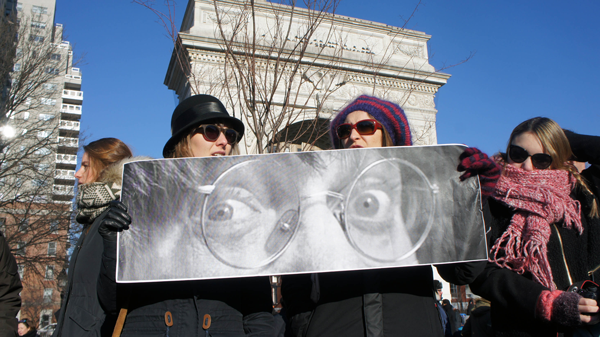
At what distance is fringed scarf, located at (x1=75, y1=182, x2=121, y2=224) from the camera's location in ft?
8.94

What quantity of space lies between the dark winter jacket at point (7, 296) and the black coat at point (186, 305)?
1349 millimetres

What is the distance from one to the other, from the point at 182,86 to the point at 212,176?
13638 millimetres

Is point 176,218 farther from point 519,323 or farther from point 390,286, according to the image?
point 519,323

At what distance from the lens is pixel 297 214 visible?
1.94 metres

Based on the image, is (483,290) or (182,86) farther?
(182,86)

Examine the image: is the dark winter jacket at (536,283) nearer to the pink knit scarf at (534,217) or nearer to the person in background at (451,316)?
the pink knit scarf at (534,217)

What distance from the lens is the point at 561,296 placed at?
2088 millimetres

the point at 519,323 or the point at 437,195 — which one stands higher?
the point at 437,195

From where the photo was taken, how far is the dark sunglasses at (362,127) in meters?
2.43

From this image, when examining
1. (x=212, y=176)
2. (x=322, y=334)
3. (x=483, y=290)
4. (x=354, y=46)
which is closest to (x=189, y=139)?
(x=212, y=176)

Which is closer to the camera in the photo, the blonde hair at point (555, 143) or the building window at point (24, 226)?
the blonde hair at point (555, 143)

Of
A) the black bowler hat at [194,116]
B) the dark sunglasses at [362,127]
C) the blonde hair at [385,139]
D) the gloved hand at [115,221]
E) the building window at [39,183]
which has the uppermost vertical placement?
the building window at [39,183]

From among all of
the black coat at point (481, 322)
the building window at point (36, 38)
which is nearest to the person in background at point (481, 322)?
the black coat at point (481, 322)

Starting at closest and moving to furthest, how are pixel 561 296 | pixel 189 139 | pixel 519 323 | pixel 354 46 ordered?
pixel 561 296 < pixel 519 323 < pixel 189 139 < pixel 354 46
